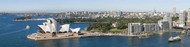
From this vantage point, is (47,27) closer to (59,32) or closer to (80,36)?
(59,32)

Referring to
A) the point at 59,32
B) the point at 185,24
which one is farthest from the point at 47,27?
the point at 185,24

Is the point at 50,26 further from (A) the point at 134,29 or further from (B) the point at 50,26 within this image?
(A) the point at 134,29

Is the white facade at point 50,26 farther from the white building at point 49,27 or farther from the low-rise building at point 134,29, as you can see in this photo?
the low-rise building at point 134,29

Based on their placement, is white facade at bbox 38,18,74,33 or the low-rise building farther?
the low-rise building

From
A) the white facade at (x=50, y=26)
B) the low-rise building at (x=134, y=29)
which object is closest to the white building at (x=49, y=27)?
the white facade at (x=50, y=26)

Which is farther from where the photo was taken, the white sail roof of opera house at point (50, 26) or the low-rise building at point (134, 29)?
the low-rise building at point (134, 29)

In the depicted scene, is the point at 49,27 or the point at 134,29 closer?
the point at 49,27

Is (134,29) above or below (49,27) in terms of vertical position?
→ below

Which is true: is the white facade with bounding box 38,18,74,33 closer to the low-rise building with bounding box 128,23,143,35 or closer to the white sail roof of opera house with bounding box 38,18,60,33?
the white sail roof of opera house with bounding box 38,18,60,33

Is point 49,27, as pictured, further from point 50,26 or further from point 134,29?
point 134,29

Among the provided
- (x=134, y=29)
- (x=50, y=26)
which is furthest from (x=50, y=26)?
(x=134, y=29)

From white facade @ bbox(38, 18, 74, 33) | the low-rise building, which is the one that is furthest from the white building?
the low-rise building
